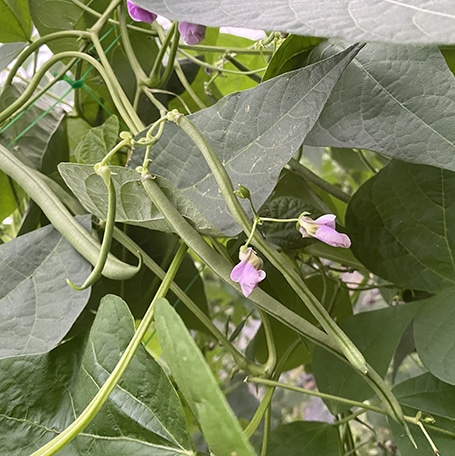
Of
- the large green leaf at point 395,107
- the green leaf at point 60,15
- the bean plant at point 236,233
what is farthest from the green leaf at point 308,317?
the green leaf at point 60,15

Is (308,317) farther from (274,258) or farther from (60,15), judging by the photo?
(60,15)

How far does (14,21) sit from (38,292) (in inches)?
9.7

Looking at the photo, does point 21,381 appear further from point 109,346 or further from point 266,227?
point 266,227

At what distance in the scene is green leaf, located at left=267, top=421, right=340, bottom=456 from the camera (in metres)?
0.38

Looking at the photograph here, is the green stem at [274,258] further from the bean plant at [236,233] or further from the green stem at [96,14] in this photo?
the green stem at [96,14]

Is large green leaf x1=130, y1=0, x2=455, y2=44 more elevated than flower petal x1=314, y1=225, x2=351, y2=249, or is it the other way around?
large green leaf x1=130, y1=0, x2=455, y2=44

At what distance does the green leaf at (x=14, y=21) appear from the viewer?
449 millimetres

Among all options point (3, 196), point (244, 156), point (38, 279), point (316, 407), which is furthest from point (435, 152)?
point (316, 407)

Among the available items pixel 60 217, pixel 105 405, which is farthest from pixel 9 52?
pixel 105 405

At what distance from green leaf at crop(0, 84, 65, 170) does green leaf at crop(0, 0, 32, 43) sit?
0.04m

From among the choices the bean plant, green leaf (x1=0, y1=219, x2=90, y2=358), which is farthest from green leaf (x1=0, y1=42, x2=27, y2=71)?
green leaf (x1=0, y1=219, x2=90, y2=358)

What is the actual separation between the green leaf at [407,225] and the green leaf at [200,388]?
200mm

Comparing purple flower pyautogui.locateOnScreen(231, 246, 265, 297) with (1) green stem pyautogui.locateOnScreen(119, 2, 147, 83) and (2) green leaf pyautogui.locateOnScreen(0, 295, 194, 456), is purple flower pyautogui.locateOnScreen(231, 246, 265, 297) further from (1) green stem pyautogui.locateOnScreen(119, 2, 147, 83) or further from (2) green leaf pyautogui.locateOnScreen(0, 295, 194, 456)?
(1) green stem pyautogui.locateOnScreen(119, 2, 147, 83)

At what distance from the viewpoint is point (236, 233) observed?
269 millimetres
